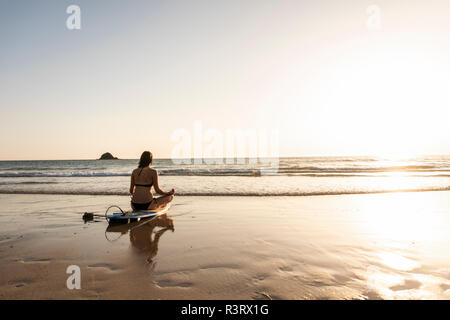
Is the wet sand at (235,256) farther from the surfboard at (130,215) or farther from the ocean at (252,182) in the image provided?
the ocean at (252,182)

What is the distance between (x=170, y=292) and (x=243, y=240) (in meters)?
2.80

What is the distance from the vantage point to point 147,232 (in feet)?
23.2

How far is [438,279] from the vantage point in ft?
12.7

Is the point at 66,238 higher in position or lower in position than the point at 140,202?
lower

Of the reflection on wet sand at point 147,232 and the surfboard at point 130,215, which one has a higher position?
the surfboard at point 130,215

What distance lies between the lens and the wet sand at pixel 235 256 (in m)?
3.61

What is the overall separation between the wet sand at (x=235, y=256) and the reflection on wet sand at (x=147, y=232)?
3cm

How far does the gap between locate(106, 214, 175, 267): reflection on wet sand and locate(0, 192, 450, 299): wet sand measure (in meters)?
0.03

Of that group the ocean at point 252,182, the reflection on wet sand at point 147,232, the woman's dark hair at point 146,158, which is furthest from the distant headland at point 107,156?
the woman's dark hair at point 146,158

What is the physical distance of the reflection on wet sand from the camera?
18.3 ft

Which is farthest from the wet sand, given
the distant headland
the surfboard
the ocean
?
the distant headland

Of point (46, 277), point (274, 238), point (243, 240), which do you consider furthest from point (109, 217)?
point (274, 238)

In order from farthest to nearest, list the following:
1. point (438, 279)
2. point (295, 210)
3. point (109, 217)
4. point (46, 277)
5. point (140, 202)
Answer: point (295, 210)
point (140, 202)
point (109, 217)
point (46, 277)
point (438, 279)
